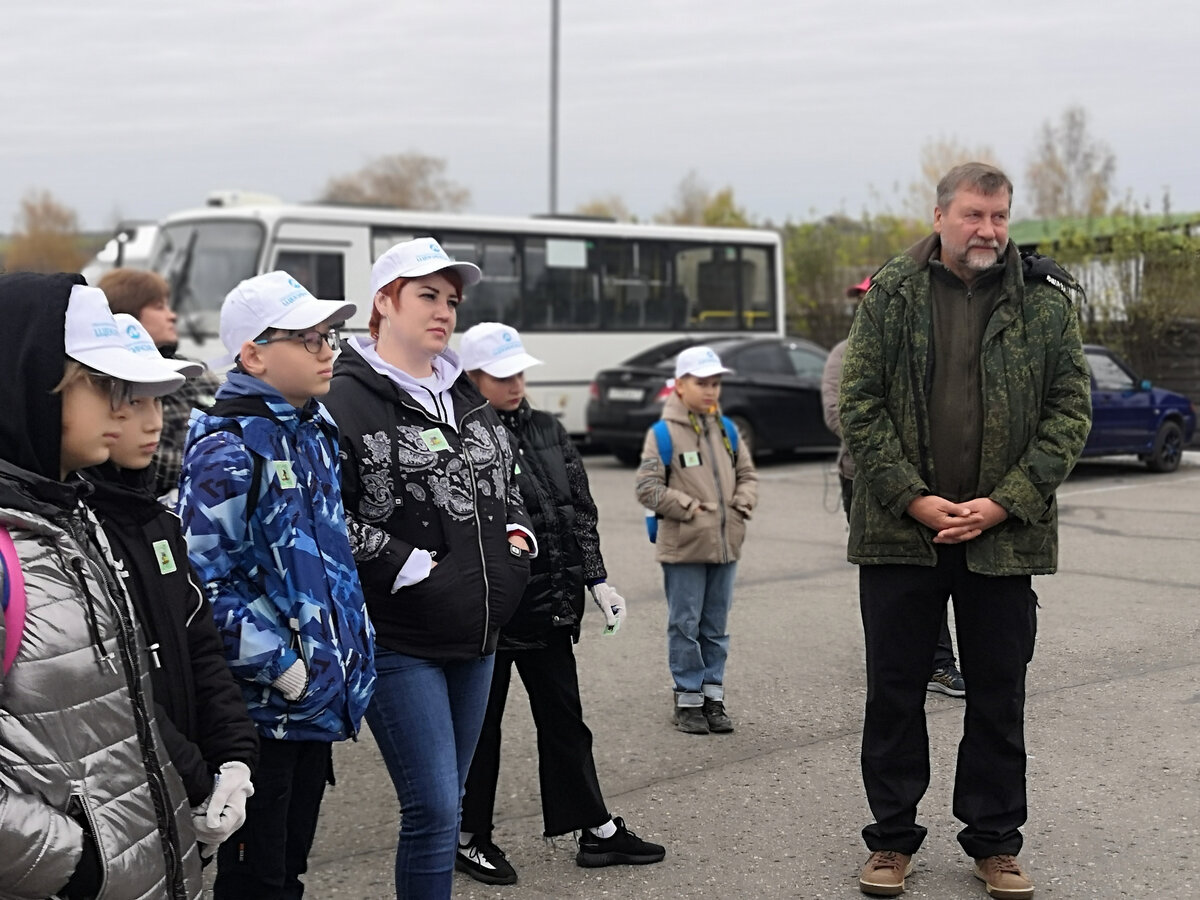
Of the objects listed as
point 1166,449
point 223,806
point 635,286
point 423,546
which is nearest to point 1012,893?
point 423,546

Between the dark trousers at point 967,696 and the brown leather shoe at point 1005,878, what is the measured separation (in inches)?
1.2

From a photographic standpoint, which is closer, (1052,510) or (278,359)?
(278,359)

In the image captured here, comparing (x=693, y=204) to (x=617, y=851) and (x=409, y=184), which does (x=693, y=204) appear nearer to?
(x=409, y=184)

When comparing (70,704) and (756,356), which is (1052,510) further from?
(756,356)

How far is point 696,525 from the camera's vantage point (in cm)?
657

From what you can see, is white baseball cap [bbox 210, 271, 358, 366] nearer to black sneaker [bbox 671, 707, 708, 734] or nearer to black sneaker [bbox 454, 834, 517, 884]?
black sneaker [bbox 454, 834, 517, 884]

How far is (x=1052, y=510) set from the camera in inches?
179

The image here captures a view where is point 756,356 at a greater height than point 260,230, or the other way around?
point 260,230

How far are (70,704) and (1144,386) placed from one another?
16535mm

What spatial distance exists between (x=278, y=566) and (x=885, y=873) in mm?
2206

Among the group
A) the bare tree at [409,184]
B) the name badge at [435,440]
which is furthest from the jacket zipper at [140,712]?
the bare tree at [409,184]

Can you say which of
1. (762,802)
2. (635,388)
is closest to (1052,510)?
(762,802)

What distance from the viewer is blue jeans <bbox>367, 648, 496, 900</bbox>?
148 inches

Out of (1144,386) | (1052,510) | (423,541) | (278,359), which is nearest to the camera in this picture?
(278,359)
